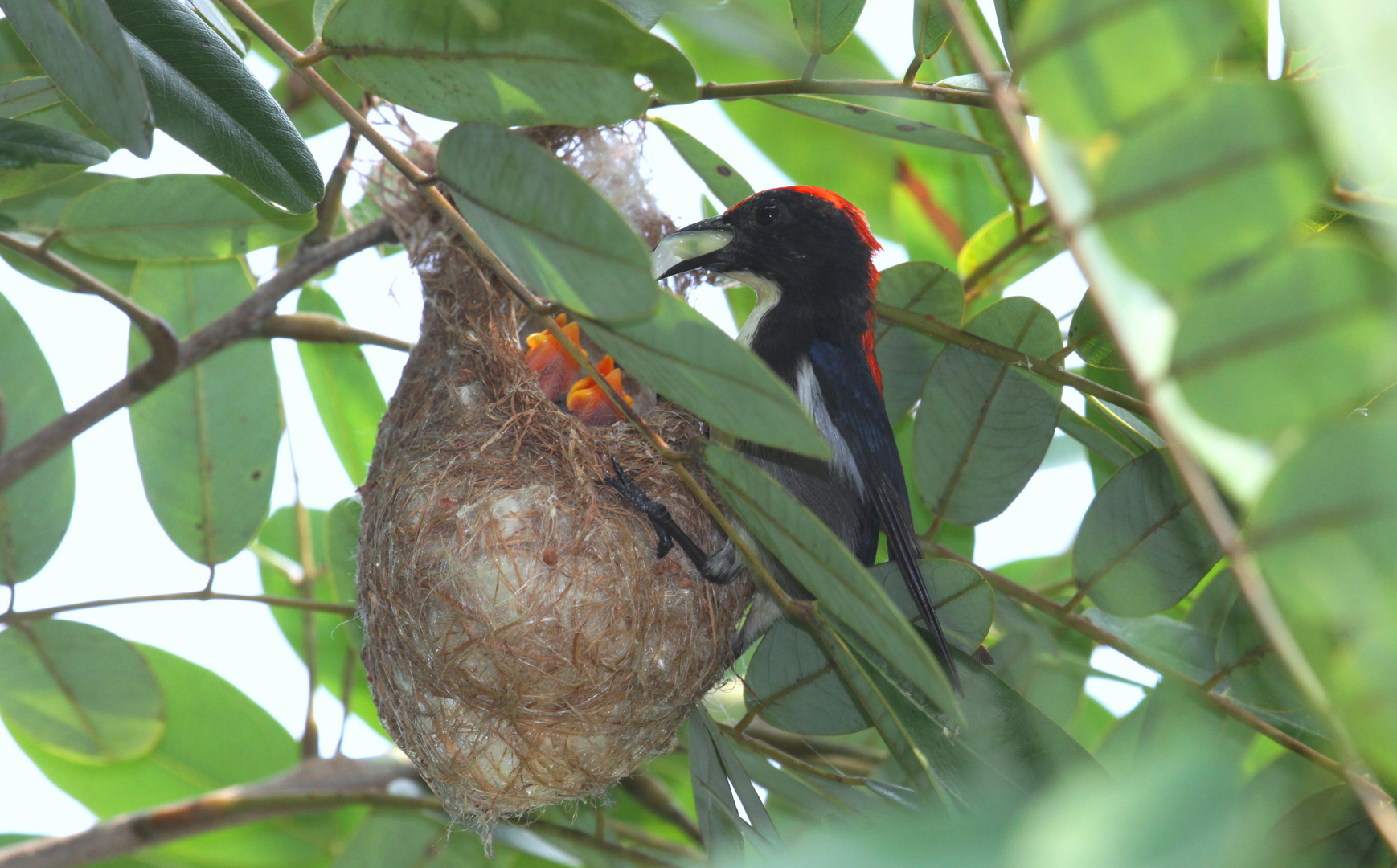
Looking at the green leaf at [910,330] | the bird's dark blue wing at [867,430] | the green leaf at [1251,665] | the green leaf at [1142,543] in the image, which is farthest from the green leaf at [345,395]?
the green leaf at [1251,665]

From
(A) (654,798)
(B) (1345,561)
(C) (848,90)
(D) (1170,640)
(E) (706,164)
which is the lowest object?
(A) (654,798)

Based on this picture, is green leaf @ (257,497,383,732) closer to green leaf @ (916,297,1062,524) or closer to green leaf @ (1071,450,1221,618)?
green leaf @ (916,297,1062,524)

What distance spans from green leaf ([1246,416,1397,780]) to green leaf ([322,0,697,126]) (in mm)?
848

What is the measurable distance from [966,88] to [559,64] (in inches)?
34.1

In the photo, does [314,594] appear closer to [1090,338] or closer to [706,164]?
[706,164]

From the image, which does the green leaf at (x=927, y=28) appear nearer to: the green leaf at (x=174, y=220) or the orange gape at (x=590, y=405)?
the orange gape at (x=590, y=405)

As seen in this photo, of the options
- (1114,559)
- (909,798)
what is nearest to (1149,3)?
(909,798)

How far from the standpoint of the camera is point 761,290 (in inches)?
105

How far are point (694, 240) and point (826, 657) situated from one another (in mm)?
1294

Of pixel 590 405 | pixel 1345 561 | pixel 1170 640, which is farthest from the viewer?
pixel 590 405

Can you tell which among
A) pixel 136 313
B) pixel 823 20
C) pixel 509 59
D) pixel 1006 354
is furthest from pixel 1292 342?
pixel 136 313

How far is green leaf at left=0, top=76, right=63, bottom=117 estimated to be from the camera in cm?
165

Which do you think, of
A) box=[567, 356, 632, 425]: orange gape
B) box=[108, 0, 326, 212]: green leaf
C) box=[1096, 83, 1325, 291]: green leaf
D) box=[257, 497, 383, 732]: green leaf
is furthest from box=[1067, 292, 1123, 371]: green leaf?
box=[257, 497, 383, 732]: green leaf

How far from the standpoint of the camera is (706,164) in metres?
2.27
